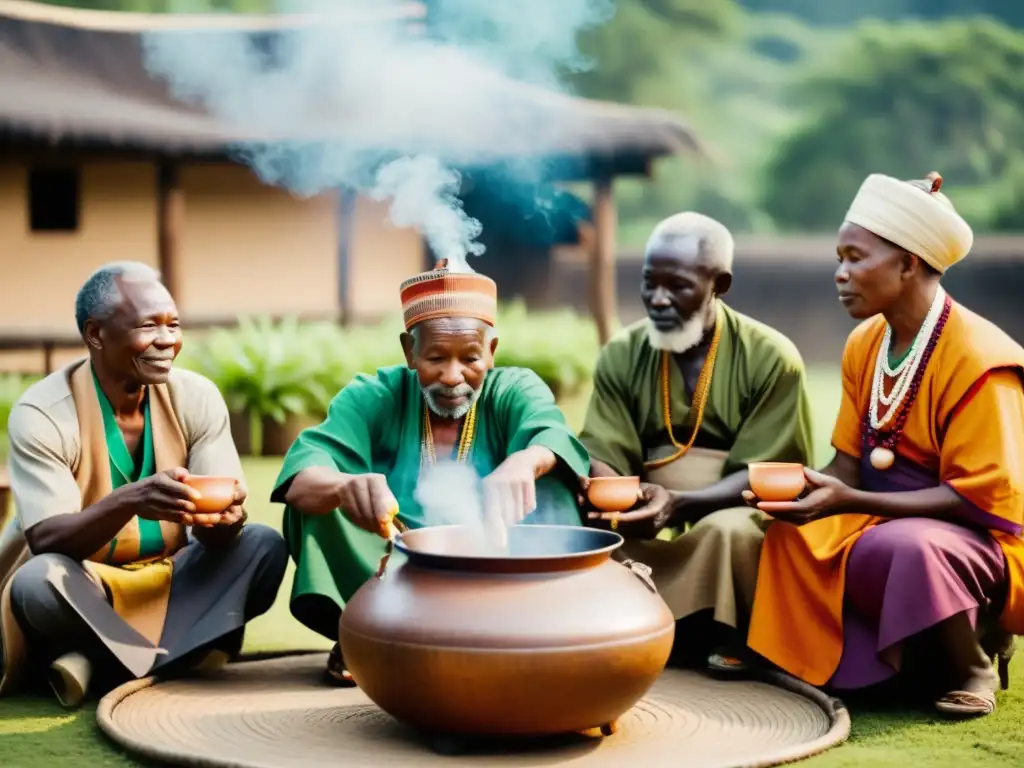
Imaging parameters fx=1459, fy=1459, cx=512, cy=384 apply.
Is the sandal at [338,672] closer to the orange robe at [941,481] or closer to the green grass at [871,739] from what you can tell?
the green grass at [871,739]

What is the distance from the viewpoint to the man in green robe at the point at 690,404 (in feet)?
17.4

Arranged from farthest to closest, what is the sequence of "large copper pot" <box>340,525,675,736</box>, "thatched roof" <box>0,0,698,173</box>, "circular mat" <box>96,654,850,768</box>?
"thatched roof" <box>0,0,698,173</box> → "circular mat" <box>96,654,850,768</box> → "large copper pot" <box>340,525,675,736</box>

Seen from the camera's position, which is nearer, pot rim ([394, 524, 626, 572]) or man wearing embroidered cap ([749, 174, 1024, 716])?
pot rim ([394, 524, 626, 572])

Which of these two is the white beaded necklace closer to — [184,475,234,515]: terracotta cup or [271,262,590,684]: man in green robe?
[271,262,590,684]: man in green robe

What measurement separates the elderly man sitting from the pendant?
2.08 metres

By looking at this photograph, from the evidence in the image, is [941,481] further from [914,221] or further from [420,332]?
[420,332]

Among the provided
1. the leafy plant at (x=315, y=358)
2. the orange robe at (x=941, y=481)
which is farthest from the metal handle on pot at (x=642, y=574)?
the leafy plant at (x=315, y=358)

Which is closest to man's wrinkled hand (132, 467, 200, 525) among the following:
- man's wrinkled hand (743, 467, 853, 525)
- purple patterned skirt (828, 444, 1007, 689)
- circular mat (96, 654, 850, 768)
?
circular mat (96, 654, 850, 768)

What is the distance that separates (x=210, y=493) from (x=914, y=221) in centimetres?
249

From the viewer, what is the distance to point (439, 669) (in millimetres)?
3879

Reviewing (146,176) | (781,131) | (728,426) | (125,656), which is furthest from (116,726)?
(781,131)

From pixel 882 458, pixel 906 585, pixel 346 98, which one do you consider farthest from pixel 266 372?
pixel 906 585

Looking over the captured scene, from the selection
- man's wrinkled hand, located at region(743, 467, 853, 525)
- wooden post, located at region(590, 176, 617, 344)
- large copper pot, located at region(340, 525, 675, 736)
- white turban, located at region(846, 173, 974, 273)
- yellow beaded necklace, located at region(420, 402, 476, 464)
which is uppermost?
wooden post, located at region(590, 176, 617, 344)

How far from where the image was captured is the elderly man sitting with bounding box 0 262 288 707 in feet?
15.4
